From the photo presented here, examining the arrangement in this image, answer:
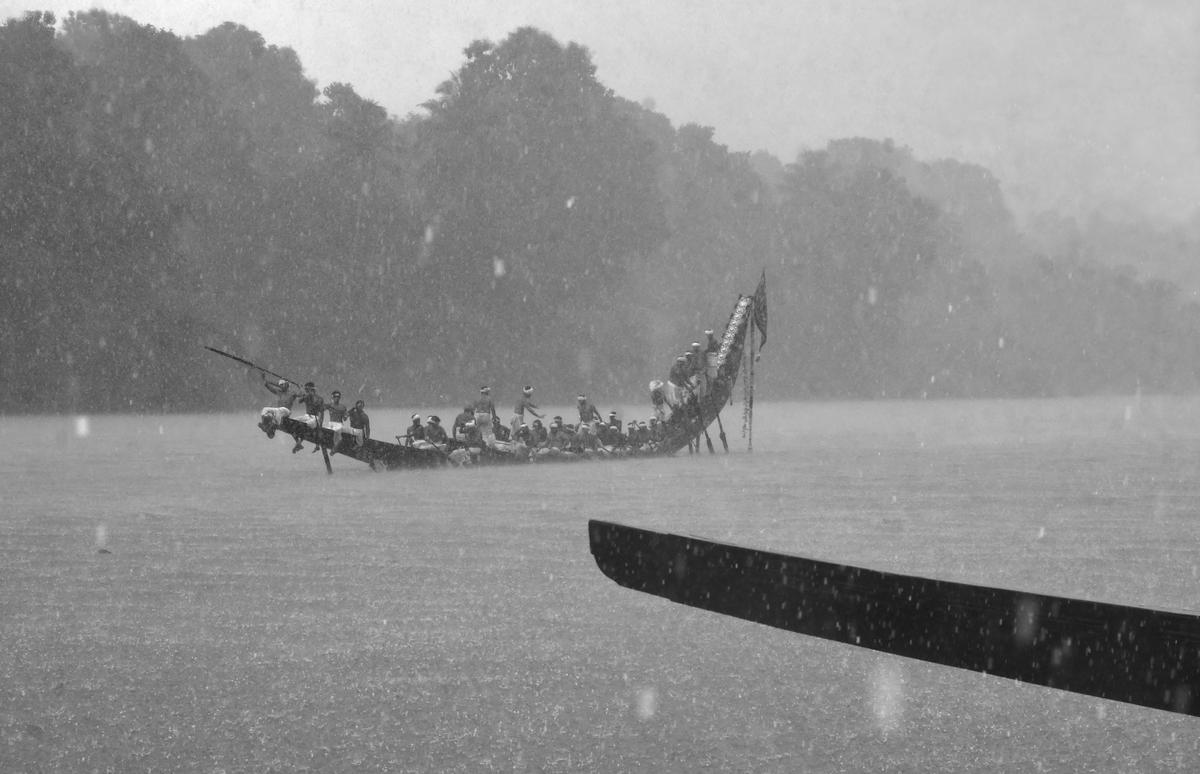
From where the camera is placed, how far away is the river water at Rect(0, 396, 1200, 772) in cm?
502

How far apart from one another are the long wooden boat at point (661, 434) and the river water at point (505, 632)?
9.01 ft

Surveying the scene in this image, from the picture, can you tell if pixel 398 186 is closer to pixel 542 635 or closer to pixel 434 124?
pixel 434 124

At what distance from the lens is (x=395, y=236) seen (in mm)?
60844

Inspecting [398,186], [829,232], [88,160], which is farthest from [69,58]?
[829,232]

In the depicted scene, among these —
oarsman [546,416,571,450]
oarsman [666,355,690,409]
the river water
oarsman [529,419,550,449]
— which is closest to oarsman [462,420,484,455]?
oarsman [529,419,550,449]

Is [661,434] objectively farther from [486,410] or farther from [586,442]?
[486,410]

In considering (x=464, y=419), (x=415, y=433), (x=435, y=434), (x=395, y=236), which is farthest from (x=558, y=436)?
(x=395, y=236)

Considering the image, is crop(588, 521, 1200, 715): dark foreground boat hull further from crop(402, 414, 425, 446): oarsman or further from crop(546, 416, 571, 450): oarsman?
crop(546, 416, 571, 450): oarsman

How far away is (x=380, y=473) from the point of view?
22.4m

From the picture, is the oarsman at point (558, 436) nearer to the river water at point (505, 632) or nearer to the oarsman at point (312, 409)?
the oarsman at point (312, 409)

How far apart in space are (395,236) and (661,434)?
34.8 m

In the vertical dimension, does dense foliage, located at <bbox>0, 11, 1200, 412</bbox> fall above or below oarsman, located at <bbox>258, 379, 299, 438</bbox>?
above

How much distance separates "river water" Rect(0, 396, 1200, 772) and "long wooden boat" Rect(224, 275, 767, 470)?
2.75 metres

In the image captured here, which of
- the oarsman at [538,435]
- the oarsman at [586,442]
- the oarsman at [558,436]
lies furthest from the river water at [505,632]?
the oarsman at [586,442]
